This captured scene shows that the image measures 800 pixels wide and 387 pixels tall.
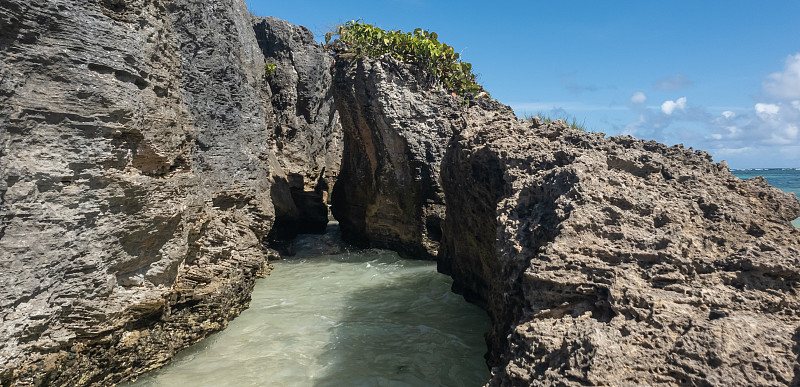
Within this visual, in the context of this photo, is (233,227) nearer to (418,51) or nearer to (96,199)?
(96,199)

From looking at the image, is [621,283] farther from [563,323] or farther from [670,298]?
[563,323]

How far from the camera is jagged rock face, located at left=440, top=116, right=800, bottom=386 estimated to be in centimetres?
200

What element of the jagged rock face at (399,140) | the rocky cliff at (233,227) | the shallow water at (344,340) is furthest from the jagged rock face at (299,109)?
the rocky cliff at (233,227)

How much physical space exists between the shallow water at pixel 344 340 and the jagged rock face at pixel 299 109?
4.10 metres

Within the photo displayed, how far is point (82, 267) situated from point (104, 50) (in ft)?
5.22

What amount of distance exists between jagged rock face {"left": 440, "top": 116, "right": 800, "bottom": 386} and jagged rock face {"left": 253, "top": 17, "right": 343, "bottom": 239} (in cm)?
754

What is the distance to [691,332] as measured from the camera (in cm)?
208

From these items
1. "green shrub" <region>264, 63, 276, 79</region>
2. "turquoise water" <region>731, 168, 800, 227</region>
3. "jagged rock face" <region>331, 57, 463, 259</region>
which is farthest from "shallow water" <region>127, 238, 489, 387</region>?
"turquoise water" <region>731, 168, 800, 227</region>

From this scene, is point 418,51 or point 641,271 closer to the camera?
point 641,271

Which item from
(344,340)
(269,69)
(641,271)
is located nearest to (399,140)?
(269,69)

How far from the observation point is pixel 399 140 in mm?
8570

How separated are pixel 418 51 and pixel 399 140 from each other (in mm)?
1845

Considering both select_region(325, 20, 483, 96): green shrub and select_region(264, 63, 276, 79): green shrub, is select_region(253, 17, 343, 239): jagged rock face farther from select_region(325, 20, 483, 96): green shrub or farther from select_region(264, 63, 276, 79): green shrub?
select_region(325, 20, 483, 96): green shrub

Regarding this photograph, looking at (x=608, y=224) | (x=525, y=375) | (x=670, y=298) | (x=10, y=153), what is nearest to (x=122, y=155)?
(x=10, y=153)
